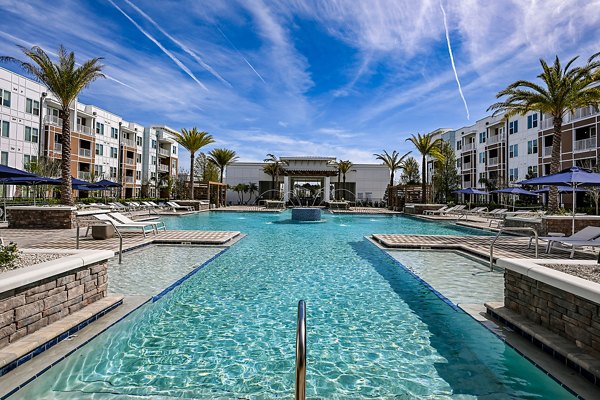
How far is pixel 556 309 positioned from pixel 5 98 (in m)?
40.0

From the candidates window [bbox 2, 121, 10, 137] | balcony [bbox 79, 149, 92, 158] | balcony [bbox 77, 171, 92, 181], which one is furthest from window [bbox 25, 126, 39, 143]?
balcony [bbox 77, 171, 92, 181]

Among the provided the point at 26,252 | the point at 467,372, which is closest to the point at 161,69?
the point at 26,252

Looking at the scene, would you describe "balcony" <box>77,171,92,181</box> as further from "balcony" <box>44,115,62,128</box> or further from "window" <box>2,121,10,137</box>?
"window" <box>2,121,10,137</box>

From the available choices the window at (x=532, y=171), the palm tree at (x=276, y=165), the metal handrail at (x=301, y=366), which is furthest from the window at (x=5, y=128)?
the window at (x=532, y=171)

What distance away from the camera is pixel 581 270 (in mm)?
5008

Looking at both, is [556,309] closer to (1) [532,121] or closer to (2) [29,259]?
(2) [29,259]

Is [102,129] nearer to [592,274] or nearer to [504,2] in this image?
[504,2]

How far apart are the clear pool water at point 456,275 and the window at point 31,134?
36.6m

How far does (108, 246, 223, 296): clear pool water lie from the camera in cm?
654

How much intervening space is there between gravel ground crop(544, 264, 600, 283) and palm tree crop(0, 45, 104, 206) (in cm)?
1853

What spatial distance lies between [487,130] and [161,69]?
1752 inches

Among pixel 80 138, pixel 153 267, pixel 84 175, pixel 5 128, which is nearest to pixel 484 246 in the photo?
pixel 153 267

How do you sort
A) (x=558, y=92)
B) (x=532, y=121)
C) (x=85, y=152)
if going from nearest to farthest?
(x=558, y=92), (x=532, y=121), (x=85, y=152)

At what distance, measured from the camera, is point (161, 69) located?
1762cm
